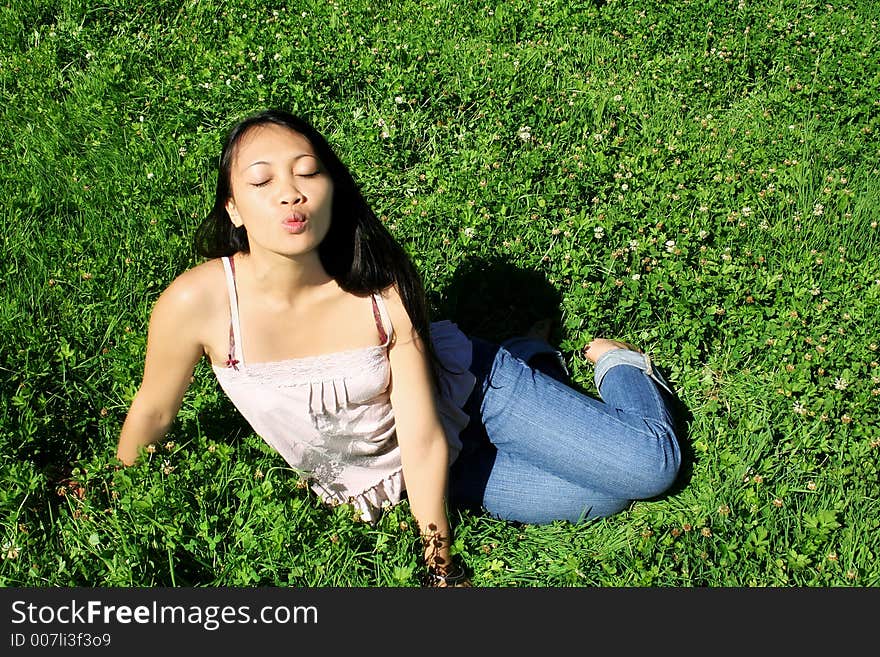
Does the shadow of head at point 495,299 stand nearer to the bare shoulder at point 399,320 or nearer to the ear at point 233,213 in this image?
the bare shoulder at point 399,320

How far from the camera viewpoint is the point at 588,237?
5094 millimetres

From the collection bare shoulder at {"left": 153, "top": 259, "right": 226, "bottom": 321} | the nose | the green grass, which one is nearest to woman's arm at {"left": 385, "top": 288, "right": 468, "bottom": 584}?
the green grass

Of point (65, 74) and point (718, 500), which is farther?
point (65, 74)

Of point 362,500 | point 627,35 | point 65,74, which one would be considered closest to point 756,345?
point 362,500

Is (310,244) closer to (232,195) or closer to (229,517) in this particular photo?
(232,195)

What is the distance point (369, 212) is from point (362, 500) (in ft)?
3.98

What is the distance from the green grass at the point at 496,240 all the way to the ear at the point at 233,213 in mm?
969

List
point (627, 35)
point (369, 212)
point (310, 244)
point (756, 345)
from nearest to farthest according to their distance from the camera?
point (310, 244)
point (369, 212)
point (756, 345)
point (627, 35)

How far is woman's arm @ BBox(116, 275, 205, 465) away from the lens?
10.5 feet

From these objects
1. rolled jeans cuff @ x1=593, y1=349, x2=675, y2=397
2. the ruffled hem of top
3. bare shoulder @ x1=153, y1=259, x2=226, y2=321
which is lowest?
the ruffled hem of top

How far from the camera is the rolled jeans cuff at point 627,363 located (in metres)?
4.36

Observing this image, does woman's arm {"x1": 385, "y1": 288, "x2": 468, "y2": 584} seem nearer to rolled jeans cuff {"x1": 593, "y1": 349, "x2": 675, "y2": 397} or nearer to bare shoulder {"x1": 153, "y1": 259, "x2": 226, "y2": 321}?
bare shoulder {"x1": 153, "y1": 259, "x2": 226, "y2": 321}

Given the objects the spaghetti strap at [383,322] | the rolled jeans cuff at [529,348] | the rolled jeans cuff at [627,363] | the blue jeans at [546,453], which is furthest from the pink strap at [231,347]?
the rolled jeans cuff at [627,363]

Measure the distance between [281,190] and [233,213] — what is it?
0.31 meters
